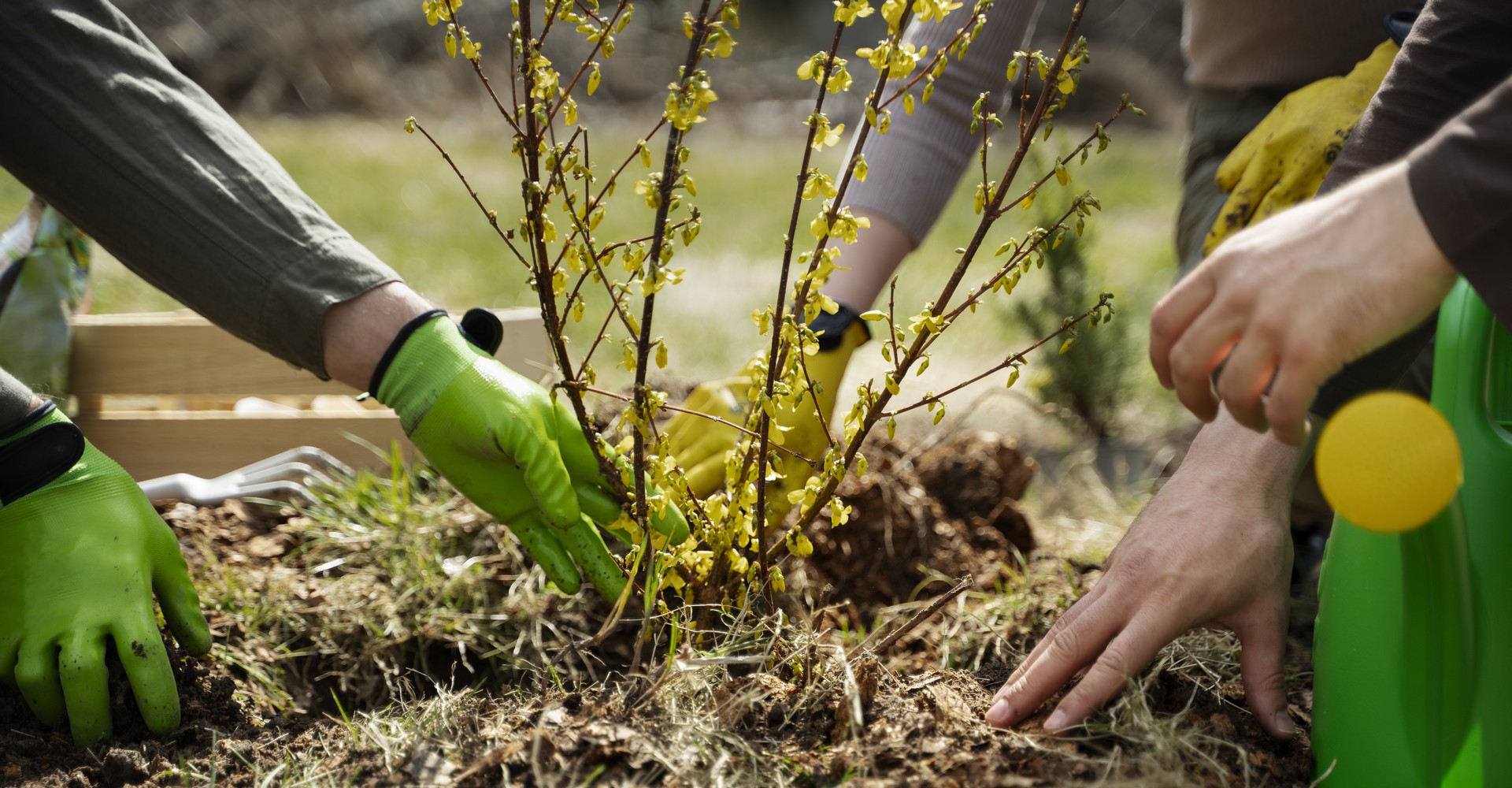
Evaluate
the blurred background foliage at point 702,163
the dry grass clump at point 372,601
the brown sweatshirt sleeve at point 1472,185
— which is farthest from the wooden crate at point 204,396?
the brown sweatshirt sleeve at point 1472,185

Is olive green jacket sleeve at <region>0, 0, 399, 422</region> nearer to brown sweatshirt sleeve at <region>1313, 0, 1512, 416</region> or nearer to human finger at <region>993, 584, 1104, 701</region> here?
human finger at <region>993, 584, 1104, 701</region>

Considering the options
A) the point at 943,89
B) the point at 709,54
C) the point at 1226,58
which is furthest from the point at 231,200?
the point at 1226,58

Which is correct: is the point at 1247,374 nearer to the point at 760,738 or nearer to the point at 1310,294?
the point at 1310,294

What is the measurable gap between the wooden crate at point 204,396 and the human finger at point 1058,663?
1.41 meters

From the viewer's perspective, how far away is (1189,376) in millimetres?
924

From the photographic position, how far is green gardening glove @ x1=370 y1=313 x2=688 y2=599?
1.58 m

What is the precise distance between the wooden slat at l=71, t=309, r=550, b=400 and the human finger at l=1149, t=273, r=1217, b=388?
1823mm

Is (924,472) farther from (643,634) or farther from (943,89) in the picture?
(643,634)

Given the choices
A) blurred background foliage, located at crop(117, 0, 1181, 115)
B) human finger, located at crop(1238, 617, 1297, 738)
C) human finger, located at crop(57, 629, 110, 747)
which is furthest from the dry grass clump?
blurred background foliage, located at crop(117, 0, 1181, 115)

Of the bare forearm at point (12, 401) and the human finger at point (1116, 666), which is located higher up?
the bare forearm at point (12, 401)

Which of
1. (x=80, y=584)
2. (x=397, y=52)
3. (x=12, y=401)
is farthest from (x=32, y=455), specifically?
(x=397, y=52)

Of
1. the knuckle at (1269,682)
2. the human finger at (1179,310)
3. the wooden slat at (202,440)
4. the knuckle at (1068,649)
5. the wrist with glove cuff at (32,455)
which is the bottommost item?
the wooden slat at (202,440)

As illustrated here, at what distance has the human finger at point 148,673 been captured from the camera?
143 cm

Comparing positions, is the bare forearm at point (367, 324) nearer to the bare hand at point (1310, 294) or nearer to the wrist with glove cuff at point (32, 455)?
the wrist with glove cuff at point (32, 455)
